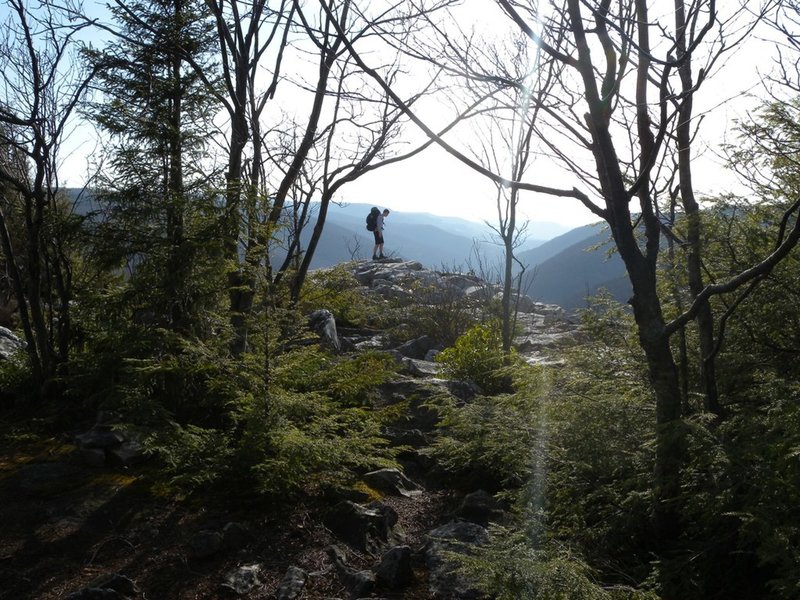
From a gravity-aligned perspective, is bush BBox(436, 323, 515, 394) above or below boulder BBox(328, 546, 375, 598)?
above

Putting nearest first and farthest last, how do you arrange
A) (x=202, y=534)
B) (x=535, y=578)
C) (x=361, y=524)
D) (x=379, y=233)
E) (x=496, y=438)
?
1. (x=535, y=578)
2. (x=202, y=534)
3. (x=361, y=524)
4. (x=496, y=438)
5. (x=379, y=233)

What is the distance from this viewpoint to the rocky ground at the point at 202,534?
131 inches

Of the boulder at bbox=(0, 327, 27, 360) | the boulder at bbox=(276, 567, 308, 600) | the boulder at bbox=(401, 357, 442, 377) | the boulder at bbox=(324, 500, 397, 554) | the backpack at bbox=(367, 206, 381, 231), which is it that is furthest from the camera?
the backpack at bbox=(367, 206, 381, 231)

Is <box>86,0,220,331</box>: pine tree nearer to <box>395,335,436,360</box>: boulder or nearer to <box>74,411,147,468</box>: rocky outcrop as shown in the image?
<box>74,411,147,468</box>: rocky outcrop

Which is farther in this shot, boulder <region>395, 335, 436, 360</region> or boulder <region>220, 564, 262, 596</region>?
boulder <region>395, 335, 436, 360</region>

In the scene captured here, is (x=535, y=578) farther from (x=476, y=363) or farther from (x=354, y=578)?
(x=476, y=363)

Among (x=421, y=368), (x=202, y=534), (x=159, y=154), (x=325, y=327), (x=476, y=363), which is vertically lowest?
(x=202, y=534)

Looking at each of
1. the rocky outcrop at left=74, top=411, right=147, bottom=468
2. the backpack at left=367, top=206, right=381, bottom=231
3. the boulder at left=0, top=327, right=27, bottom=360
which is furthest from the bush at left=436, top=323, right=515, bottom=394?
the backpack at left=367, top=206, right=381, bottom=231

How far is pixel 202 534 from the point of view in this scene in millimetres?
3637

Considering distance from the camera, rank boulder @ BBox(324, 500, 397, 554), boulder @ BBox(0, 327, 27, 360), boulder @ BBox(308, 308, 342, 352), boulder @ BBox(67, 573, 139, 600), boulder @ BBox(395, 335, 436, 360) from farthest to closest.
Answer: boulder @ BBox(395, 335, 436, 360) < boulder @ BBox(308, 308, 342, 352) < boulder @ BBox(0, 327, 27, 360) < boulder @ BBox(324, 500, 397, 554) < boulder @ BBox(67, 573, 139, 600)

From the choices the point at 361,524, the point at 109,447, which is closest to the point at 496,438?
the point at 361,524

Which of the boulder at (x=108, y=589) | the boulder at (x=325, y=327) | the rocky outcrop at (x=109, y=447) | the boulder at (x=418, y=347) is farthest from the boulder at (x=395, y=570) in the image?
the boulder at (x=418, y=347)

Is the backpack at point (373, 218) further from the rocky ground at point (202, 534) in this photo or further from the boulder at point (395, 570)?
the boulder at point (395, 570)

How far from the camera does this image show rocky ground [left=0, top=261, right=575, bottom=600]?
3.32 meters
